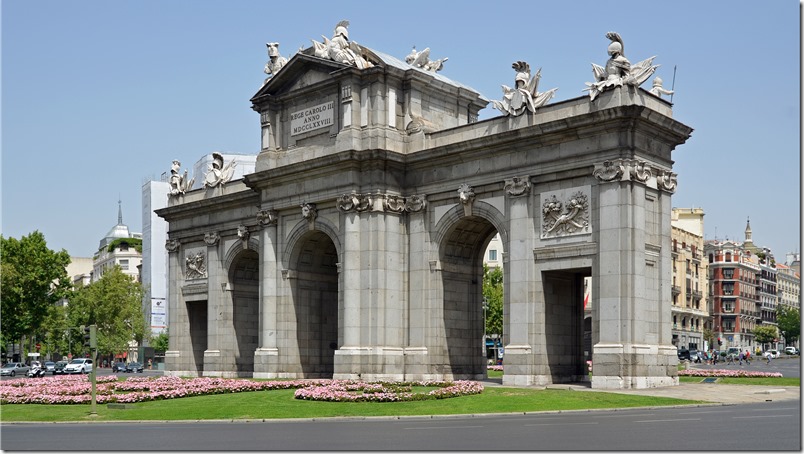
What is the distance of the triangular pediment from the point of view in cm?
5547

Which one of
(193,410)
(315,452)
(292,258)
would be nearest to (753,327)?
(292,258)

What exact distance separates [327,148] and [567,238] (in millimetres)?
14963

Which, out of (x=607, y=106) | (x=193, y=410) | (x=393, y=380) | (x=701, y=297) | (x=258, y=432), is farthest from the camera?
(x=701, y=297)

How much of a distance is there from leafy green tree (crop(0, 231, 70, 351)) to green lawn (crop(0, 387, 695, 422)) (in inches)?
2558

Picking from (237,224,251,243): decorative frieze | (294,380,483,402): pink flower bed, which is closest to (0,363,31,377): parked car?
(237,224,251,243): decorative frieze

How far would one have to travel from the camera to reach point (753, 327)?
178250mm

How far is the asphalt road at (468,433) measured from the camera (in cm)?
2209

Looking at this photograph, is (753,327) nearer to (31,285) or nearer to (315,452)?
(31,285)

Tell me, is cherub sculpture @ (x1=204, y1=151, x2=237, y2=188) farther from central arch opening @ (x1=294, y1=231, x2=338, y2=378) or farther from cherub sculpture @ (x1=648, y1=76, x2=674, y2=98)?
cherub sculpture @ (x1=648, y1=76, x2=674, y2=98)

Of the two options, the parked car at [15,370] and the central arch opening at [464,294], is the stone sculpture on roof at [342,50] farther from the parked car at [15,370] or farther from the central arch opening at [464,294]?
the parked car at [15,370]

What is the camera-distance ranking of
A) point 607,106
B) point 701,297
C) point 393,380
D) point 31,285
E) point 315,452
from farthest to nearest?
point 701,297 → point 31,285 → point 393,380 → point 607,106 → point 315,452

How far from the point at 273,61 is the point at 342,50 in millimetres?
7131

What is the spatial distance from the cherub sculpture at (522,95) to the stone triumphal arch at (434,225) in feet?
0.34

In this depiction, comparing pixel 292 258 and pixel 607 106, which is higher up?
pixel 607 106
